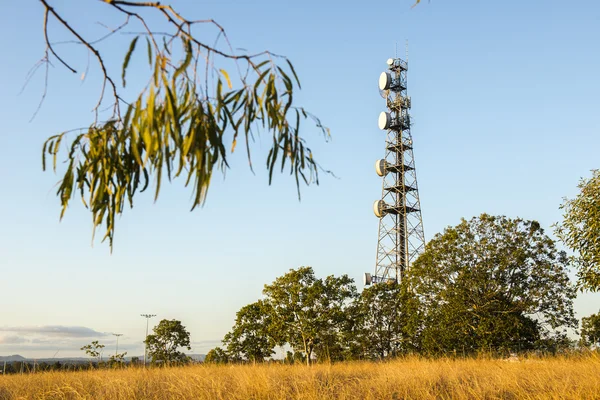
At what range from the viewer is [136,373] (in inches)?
540

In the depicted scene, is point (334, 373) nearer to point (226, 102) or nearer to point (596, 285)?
point (596, 285)

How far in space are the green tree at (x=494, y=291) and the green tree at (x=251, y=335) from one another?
2068 centimetres

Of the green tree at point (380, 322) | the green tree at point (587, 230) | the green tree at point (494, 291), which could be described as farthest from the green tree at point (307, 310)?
the green tree at point (587, 230)

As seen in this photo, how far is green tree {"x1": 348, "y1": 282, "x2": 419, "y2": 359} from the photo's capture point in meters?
43.5

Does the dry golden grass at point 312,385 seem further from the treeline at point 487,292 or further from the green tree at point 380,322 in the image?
the green tree at point 380,322

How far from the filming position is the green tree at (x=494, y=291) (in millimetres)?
29219

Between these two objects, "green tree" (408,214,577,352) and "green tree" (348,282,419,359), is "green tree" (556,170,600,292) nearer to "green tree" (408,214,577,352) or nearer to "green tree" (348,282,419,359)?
"green tree" (408,214,577,352)

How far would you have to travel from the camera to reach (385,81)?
49.8 metres

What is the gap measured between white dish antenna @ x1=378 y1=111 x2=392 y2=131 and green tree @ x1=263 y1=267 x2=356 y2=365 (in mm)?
14301

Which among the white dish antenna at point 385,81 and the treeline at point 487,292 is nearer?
the treeline at point 487,292

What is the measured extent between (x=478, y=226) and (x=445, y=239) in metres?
2.07

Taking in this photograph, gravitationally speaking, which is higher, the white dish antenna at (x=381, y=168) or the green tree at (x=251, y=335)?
the white dish antenna at (x=381, y=168)

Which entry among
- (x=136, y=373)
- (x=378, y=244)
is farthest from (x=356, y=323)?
(x=136, y=373)

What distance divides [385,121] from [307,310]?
1855cm
